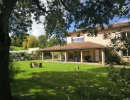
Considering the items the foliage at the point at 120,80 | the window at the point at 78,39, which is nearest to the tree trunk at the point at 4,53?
the foliage at the point at 120,80

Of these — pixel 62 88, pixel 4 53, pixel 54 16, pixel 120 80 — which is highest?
pixel 54 16

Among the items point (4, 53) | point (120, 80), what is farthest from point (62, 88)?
point (120, 80)

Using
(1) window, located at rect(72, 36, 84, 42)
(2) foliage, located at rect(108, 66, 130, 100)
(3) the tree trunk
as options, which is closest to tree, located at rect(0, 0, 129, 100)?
(3) the tree trunk

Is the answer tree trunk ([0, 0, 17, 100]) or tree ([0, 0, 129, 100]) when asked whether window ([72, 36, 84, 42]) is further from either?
tree trunk ([0, 0, 17, 100])

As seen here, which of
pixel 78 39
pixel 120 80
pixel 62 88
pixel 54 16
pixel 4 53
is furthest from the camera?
pixel 78 39

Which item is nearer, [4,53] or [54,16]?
[4,53]

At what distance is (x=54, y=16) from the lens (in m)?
13.7

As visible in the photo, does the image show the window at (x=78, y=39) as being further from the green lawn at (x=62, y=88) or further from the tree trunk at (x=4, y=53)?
the tree trunk at (x=4, y=53)

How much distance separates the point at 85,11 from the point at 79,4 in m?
0.63

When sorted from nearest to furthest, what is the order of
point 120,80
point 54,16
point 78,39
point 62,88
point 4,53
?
point 120,80
point 4,53
point 62,88
point 54,16
point 78,39

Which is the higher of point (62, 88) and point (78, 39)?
point (78, 39)

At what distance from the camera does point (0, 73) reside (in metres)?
6.95

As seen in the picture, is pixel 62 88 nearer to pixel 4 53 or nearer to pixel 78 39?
pixel 4 53

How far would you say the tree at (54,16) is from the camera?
6.99m
